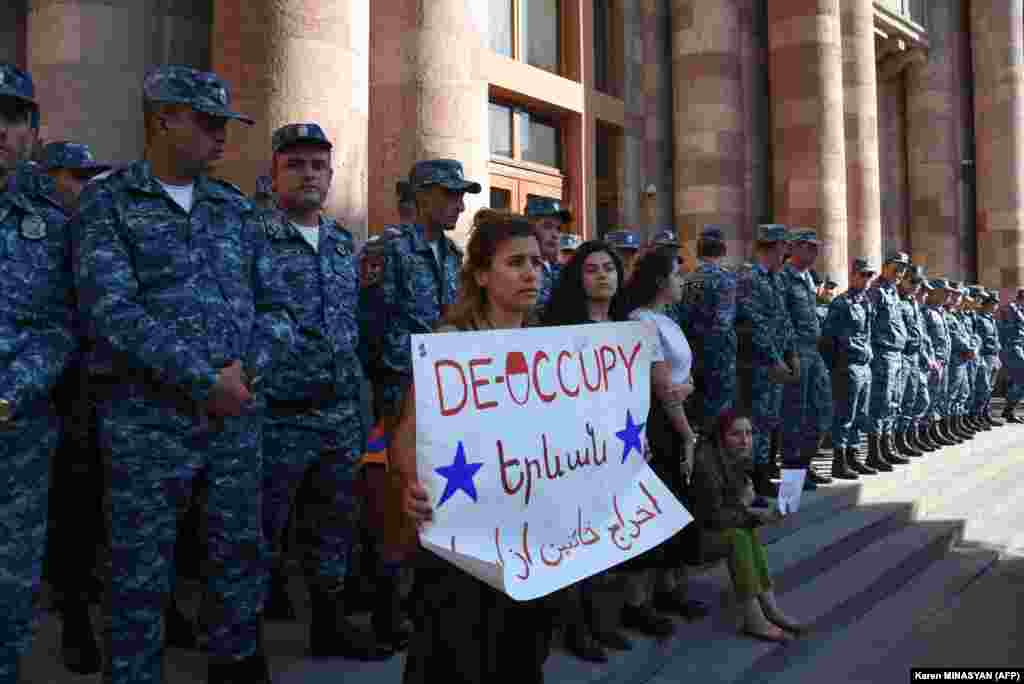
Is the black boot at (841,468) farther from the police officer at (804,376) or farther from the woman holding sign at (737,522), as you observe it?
the woman holding sign at (737,522)

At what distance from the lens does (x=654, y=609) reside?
4.57 metres

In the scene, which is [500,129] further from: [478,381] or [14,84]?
[478,381]

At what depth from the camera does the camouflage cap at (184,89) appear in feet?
9.06

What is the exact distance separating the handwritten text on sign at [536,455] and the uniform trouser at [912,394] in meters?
8.24

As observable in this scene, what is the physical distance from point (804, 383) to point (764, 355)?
89cm

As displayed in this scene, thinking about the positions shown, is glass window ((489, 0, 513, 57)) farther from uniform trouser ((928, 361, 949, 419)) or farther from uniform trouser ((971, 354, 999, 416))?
uniform trouser ((971, 354, 999, 416))

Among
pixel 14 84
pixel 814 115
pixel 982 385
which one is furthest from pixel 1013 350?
pixel 14 84

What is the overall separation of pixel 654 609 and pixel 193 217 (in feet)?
9.63

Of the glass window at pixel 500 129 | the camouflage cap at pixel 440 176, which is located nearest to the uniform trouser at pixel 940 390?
the glass window at pixel 500 129

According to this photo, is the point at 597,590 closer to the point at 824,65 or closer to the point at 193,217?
the point at 193,217

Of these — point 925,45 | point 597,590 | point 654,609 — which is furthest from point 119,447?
point 925,45

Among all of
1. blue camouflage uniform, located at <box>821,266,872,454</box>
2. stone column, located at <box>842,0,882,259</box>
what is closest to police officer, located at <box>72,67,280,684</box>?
blue camouflage uniform, located at <box>821,266,872,454</box>

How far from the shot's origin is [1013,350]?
16.0 metres

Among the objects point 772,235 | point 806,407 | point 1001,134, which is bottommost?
point 806,407
